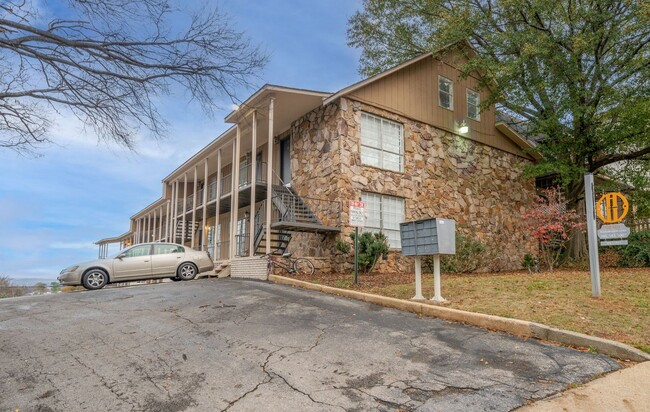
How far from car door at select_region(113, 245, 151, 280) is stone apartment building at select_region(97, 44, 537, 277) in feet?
9.30

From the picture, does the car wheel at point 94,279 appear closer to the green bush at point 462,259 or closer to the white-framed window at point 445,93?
the green bush at point 462,259

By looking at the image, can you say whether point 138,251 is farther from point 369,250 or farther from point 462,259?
point 462,259

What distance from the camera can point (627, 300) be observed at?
7.64 meters

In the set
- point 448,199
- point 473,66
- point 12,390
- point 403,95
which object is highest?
point 473,66

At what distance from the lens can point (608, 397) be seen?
3.93m

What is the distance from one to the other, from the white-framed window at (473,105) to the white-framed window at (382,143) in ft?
15.0

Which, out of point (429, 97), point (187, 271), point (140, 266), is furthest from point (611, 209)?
point (140, 266)

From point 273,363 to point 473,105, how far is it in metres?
16.6

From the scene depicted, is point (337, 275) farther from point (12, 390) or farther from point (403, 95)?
point (12, 390)

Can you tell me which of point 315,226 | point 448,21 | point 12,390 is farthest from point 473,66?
point 12,390

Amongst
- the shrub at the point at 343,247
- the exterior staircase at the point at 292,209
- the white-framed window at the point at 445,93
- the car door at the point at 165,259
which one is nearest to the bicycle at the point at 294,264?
the shrub at the point at 343,247

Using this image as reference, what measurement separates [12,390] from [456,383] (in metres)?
4.38

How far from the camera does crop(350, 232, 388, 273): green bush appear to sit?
12.8m

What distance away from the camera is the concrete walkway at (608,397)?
370 centimetres
